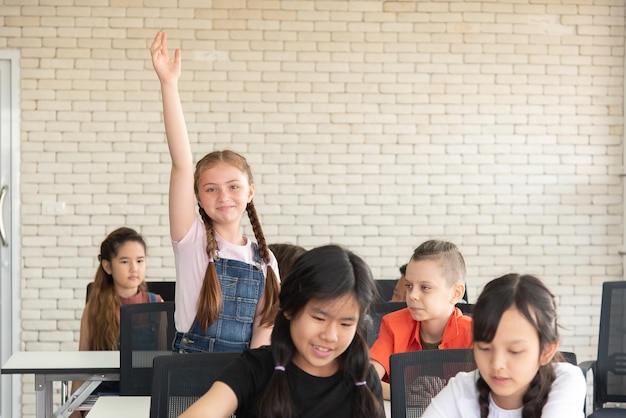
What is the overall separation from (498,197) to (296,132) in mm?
1554

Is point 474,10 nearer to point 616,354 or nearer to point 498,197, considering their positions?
point 498,197

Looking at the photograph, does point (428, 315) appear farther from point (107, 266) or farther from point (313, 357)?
point (107, 266)

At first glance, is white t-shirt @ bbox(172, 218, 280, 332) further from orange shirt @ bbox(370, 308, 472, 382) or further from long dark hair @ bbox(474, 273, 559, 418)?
long dark hair @ bbox(474, 273, 559, 418)

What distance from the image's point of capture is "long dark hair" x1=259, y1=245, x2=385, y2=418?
7.41 feet

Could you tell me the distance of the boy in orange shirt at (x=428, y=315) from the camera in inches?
138

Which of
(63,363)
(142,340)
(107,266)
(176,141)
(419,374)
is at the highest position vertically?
(176,141)

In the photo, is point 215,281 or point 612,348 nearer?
point 215,281

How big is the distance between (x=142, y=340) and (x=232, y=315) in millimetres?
1086

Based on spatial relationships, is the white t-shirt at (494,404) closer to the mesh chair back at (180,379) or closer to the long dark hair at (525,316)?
the long dark hair at (525,316)

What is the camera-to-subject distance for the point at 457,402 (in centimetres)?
229

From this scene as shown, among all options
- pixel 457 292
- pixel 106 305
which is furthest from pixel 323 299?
pixel 106 305

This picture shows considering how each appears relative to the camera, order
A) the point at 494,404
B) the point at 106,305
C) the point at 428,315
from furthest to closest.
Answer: the point at 106,305, the point at 428,315, the point at 494,404

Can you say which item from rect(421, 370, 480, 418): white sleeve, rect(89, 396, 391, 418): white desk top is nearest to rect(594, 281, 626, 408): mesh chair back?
rect(89, 396, 391, 418): white desk top

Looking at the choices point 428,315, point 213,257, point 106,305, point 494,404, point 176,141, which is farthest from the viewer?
point 106,305
